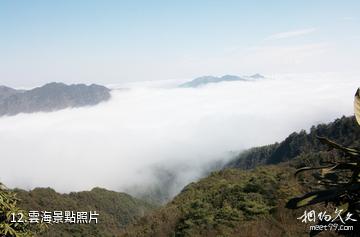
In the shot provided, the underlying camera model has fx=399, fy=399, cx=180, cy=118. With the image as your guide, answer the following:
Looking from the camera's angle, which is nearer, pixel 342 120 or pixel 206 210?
pixel 206 210

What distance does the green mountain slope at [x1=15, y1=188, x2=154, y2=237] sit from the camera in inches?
3009

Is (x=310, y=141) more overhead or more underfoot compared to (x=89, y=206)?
more overhead

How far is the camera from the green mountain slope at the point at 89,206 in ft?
251

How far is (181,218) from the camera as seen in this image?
17672 mm

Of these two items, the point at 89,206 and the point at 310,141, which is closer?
the point at 310,141

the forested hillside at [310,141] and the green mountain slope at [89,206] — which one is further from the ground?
the forested hillside at [310,141]

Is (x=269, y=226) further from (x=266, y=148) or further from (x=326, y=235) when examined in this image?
(x=266, y=148)

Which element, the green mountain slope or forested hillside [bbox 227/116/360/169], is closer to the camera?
the green mountain slope

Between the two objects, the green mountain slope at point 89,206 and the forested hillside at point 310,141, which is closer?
the green mountain slope at point 89,206

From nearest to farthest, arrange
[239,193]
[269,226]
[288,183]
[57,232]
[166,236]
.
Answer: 1. [269,226]
2. [166,236]
3. [288,183]
4. [239,193]
5. [57,232]

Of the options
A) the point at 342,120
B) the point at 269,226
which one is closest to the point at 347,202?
the point at 269,226

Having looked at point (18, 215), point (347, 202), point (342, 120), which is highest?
point (347, 202)

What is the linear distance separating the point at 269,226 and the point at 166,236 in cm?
683

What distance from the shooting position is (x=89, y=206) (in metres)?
105
